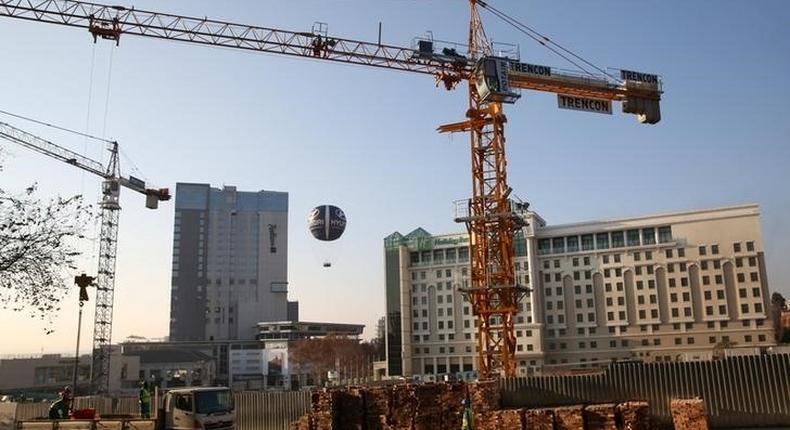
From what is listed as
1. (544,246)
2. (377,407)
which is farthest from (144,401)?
(544,246)

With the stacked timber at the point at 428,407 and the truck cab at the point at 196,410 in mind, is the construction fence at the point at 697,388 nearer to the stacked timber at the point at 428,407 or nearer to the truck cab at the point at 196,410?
the stacked timber at the point at 428,407

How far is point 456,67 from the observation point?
158 ft

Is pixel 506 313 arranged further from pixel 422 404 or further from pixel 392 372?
pixel 392 372

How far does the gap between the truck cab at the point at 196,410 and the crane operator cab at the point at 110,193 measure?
82.3m

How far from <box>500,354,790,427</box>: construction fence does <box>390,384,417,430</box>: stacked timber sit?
3545 mm

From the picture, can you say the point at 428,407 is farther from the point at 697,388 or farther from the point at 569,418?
the point at 697,388

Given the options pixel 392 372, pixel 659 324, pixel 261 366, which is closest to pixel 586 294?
pixel 659 324

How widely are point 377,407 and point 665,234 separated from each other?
→ 289ft

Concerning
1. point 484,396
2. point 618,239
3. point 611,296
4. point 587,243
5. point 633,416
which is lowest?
point 633,416

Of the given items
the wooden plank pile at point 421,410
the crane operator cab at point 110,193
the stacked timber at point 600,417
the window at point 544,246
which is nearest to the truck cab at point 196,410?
the wooden plank pile at point 421,410

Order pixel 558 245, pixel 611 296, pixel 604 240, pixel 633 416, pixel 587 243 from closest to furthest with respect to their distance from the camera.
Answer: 1. pixel 633 416
2. pixel 611 296
3. pixel 604 240
4. pixel 587 243
5. pixel 558 245

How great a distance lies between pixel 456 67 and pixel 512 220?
12903 millimetres

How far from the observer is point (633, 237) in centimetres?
10412

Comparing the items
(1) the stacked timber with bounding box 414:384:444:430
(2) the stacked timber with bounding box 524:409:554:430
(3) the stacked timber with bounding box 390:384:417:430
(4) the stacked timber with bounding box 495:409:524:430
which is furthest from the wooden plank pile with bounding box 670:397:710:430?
(3) the stacked timber with bounding box 390:384:417:430
